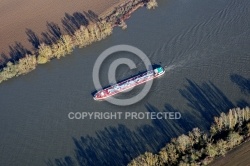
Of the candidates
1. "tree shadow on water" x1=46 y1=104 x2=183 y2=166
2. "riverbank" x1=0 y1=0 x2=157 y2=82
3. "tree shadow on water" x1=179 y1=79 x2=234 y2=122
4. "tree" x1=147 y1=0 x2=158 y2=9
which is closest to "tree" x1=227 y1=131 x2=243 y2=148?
"tree shadow on water" x1=179 y1=79 x2=234 y2=122

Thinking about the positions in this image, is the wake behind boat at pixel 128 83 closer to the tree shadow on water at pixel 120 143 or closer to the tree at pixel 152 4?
the tree shadow on water at pixel 120 143

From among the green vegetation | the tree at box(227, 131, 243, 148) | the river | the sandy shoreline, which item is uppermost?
the sandy shoreline

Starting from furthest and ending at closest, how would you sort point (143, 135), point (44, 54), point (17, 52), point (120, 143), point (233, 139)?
point (17, 52)
point (44, 54)
point (143, 135)
point (120, 143)
point (233, 139)

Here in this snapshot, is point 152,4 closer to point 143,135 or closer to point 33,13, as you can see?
point 33,13

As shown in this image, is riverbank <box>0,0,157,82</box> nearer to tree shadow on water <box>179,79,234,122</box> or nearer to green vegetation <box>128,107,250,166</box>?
tree shadow on water <box>179,79,234,122</box>

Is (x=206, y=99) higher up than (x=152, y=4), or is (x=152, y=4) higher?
(x=152, y=4)

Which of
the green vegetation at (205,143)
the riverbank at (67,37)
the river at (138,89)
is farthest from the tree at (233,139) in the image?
the riverbank at (67,37)

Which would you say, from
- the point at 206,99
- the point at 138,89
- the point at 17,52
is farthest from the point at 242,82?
the point at 17,52
